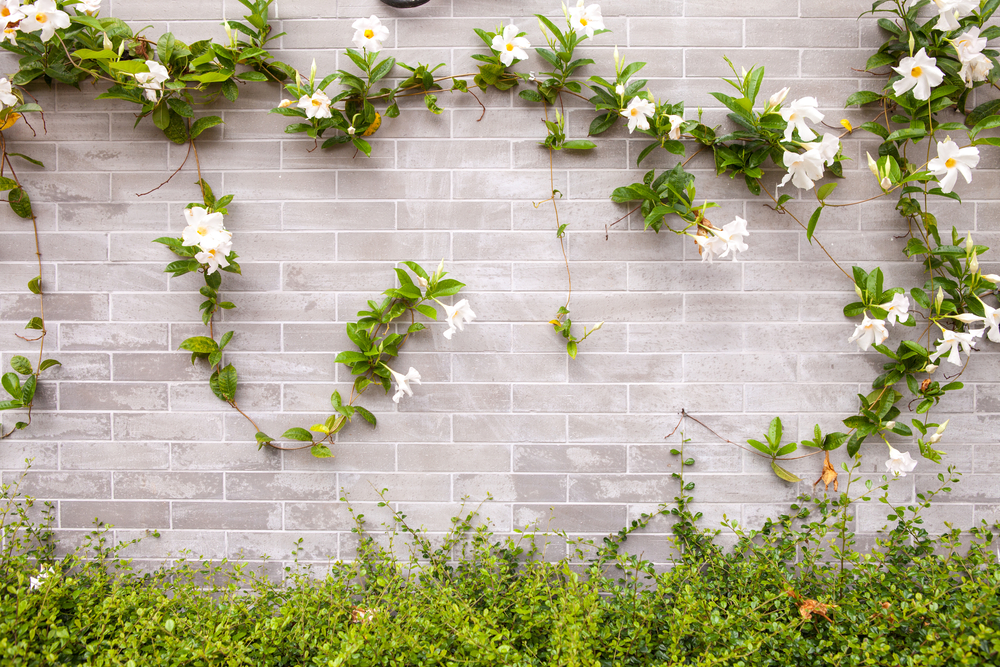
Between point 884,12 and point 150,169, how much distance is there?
7.16ft

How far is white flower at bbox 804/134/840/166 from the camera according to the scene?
4.58 feet

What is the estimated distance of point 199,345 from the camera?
149 centimetres

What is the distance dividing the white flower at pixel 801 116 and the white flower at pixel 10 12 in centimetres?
199

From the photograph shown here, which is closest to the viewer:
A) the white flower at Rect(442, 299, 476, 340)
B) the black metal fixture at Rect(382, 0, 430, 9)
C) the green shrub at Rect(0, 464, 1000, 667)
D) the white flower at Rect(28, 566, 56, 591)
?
the green shrub at Rect(0, 464, 1000, 667)

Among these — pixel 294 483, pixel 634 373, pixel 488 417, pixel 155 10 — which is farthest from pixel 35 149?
pixel 634 373

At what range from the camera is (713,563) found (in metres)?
1.45

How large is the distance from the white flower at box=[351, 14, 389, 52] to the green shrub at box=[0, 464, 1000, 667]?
134 centimetres

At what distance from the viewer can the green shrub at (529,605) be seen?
45.8 inches

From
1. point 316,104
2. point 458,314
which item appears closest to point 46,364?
point 316,104

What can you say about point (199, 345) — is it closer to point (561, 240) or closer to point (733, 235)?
point (561, 240)

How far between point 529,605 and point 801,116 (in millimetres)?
1484

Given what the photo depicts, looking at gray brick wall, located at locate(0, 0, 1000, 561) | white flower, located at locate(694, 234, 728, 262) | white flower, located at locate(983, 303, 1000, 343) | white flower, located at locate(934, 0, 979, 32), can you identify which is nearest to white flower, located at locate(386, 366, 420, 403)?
gray brick wall, located at locate(0, 0, 1000, 561)

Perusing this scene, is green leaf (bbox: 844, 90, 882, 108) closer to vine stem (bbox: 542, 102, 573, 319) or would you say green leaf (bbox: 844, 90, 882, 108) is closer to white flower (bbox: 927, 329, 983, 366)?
white flower (bbox: 927, 329, 983, 366)

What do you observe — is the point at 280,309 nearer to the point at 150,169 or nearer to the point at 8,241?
the point at 150,169
